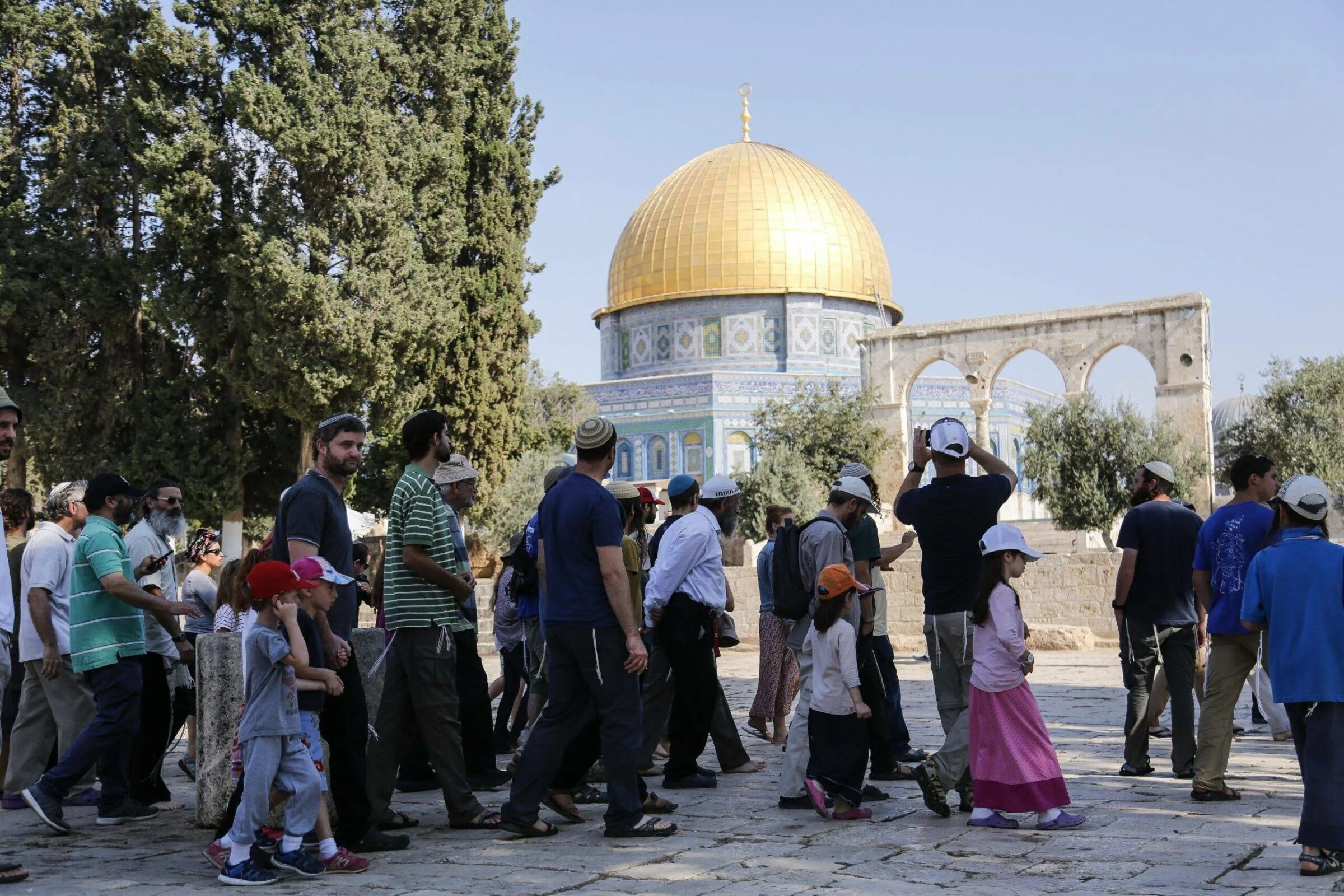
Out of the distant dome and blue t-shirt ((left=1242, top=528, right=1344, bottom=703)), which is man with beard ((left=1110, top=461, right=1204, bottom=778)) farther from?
the distant dome

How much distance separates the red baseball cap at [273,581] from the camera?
4.60m

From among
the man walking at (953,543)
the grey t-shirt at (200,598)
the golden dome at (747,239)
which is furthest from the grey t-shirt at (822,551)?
the golden dome at (747,239)

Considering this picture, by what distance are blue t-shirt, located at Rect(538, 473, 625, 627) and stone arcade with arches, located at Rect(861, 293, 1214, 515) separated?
85.7 ft

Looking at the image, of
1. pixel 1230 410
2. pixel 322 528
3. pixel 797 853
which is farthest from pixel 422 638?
pixel 1230 410

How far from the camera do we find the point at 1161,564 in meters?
6.49

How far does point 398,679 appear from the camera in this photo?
5371mm

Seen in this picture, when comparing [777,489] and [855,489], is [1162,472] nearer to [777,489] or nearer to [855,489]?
[855,489]

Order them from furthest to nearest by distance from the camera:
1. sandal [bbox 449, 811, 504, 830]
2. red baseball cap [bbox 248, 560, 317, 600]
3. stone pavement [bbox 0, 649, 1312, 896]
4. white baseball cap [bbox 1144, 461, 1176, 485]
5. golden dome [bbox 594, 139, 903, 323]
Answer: golden dome [bbox 594, 139, 903, 323] < white baseball cap [bbox 1144, 461, 1176, 485] < sandal [bbox 449, 811, 504, 830] < red baseball cap [bbox 248, 560, 317, 600] < stone pavement [bbox 0, 649, 1312, 896]

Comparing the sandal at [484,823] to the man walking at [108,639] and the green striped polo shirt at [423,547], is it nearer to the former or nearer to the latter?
the green striped polo shirt at [423,547]

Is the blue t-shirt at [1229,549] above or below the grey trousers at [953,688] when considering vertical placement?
above

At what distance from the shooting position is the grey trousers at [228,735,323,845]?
4531 mm

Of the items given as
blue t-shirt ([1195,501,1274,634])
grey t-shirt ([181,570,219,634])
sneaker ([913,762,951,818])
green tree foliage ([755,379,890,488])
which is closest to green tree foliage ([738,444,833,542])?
green tree foliage ([755,379,890,488])

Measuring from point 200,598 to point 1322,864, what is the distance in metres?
5.79

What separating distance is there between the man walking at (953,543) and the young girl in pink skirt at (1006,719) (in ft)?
1.06
